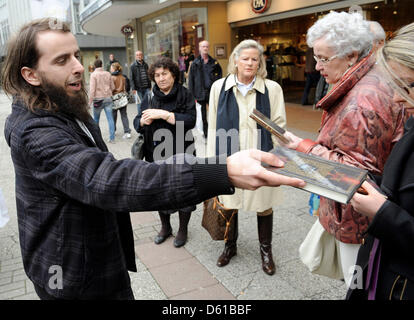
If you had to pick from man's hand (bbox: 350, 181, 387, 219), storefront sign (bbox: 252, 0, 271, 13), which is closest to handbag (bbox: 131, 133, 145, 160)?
man's hand (bbox: 350, 181, 387, 219)

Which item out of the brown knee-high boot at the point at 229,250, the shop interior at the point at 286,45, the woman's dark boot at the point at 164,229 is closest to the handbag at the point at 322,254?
the brown knee-high boot at the point at 229,250

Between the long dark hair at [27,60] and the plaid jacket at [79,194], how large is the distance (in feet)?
0.19

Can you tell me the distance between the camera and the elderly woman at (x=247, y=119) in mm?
3232

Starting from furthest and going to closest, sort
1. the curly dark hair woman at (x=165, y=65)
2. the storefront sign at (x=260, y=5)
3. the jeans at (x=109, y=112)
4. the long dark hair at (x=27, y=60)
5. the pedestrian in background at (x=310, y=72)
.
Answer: the pedestrian in background at (x=310, y=72) → the storefront sign at (x=260, y=5) → the jeans at (x=109, y=112) → the curly dark hair woman at (x=165, y=65) → the long dark hair at (x=27, y=60)

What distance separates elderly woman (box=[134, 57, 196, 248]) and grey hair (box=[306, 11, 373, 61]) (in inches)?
74.6

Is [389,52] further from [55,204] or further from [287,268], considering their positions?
[287,268]

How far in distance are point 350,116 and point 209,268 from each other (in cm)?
211

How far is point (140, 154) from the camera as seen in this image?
12.6ft

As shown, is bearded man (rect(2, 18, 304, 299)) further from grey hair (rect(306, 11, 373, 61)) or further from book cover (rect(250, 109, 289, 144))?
grey hair (rect(306, 11, 373, 61))

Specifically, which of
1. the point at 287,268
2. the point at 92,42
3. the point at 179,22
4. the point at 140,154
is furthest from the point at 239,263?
the point at 92,42

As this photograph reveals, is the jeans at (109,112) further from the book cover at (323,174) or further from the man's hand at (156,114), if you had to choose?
the book cover at (323,174)

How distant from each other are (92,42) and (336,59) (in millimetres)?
40635

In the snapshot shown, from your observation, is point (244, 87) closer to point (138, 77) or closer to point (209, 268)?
point (209, 268)

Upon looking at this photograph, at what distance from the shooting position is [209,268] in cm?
339
